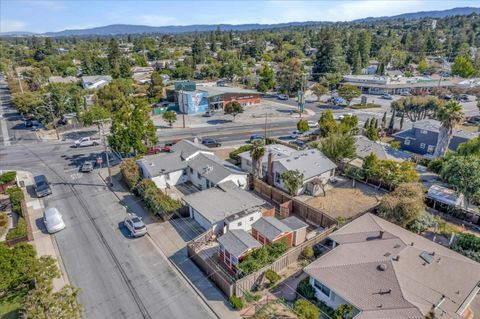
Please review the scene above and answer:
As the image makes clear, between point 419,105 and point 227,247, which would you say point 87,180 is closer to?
point 227,247

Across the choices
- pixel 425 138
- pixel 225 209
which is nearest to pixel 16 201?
pixel 225 209

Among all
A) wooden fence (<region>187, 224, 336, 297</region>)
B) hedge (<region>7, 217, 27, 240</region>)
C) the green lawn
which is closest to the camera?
the green lawn

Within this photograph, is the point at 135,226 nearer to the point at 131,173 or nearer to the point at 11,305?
the point at 11,305

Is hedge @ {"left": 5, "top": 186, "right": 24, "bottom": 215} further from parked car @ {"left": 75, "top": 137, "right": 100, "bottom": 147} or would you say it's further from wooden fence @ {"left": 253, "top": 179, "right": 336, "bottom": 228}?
wooden fence @ {"left": 253, "top": 179, "right": 336, "bottom": 228}

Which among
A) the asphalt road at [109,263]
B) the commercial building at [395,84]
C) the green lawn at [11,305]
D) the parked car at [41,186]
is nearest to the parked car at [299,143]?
the asphalt road at [109,263]

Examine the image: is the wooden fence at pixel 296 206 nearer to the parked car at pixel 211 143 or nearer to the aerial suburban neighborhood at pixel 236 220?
A: the aerial suburban neighborhood at pixel 236 220

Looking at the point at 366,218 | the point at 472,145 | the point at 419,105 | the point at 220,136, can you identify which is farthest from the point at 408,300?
the point at 419,105

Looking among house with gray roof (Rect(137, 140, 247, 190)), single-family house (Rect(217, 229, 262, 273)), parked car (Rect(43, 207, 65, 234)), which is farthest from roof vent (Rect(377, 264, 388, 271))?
parked car (Rect(43, 207, 65, 234))
